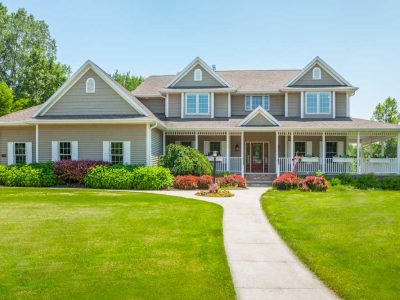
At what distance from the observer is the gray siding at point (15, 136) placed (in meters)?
22.9

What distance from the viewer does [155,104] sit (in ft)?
88.8

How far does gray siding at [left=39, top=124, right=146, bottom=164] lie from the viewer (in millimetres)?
21203

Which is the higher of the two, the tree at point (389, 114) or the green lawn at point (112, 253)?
the tree at point (389, 114)

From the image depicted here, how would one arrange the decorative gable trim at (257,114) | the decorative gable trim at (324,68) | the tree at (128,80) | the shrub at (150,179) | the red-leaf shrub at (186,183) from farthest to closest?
the tree at (128,80), the decorative gable trim at (324,68), the decorative gable trim at (257,114), the red-leaf shrub at (186,183), the shrub at (150,179)

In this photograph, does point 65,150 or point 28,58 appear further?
point 28,58

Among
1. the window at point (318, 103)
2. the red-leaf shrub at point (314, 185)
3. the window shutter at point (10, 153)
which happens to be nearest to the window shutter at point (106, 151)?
the window shutter at point (10, 153)

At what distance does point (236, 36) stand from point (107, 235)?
12282mm

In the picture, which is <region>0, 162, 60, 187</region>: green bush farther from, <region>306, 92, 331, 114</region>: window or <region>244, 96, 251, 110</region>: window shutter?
<region>306, 92, 331, 114</region>: window

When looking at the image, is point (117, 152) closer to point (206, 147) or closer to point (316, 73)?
point (206, 147)

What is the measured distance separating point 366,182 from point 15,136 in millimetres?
20583

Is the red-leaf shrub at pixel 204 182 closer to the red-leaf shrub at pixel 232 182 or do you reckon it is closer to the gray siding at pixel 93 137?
the red-leaf shrub at pixel 232 182

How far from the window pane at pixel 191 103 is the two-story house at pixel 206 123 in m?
0.07

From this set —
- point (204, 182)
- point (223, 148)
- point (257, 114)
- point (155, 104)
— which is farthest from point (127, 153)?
point (257, 114)

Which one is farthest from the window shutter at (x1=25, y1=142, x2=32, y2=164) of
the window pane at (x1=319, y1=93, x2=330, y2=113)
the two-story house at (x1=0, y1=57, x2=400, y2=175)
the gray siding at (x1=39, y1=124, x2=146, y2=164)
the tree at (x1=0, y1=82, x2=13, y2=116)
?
the window pane at (x1=319, y1=93, x2=330, y2=113)
